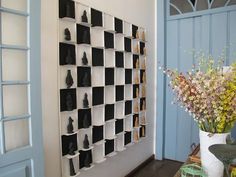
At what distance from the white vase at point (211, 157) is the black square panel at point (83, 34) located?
1.31m

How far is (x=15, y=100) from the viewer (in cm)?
142

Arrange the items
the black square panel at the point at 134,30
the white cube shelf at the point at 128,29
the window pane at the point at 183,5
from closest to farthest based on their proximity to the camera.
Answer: the white cube shelf at the point at 128,29 < the black square panel at the point at 134,30 < the window pane at the point at 183,5

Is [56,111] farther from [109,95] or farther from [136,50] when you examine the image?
[136,50]

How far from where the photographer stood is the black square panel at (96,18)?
2.05m

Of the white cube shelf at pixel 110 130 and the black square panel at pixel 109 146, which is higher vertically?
the white cube shelf at pixel 110 130

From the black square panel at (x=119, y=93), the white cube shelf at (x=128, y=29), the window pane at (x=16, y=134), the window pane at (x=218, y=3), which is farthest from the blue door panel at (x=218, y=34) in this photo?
the window pane at (x=16, y=134)

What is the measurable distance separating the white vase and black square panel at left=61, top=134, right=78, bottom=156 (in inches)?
44.4

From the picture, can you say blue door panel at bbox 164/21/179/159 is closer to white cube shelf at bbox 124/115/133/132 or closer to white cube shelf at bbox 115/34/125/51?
white cube shelf at bbox 124/115/133/132

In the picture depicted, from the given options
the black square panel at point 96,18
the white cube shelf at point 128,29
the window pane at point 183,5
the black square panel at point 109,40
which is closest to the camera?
the black square panel at point 96,18

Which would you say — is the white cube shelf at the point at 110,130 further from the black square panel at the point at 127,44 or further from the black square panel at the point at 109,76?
the black square panel at the point at 127,44

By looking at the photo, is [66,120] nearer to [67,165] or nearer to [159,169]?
[67,165]

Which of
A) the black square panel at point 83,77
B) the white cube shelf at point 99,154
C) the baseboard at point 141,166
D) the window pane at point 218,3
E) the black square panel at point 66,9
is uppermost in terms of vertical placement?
the window pane at point 218,3

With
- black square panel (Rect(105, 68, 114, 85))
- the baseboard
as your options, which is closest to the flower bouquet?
black square panel (Rect(105, 68, 114, 85))

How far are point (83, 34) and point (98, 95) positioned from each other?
2.05 ft
